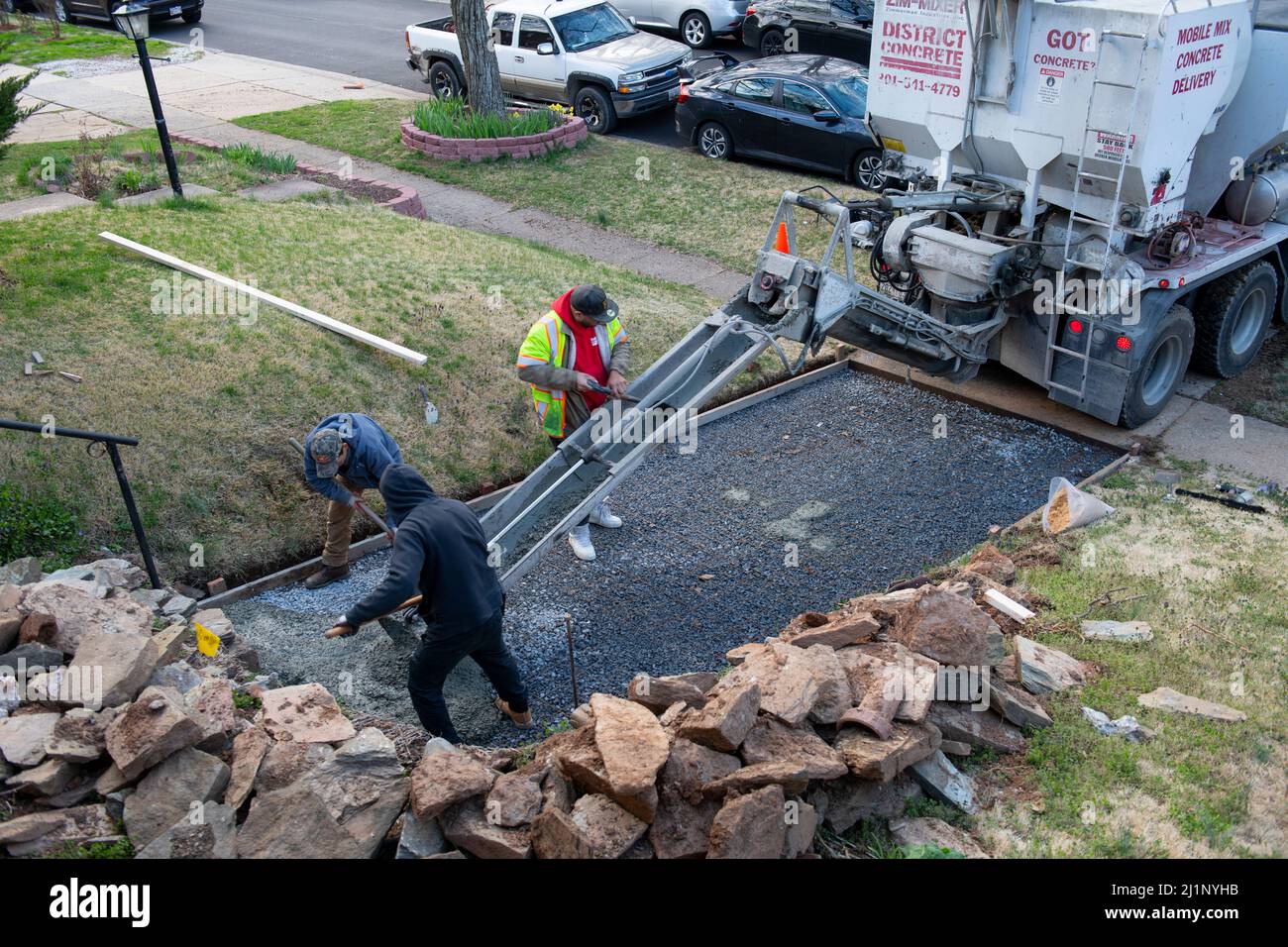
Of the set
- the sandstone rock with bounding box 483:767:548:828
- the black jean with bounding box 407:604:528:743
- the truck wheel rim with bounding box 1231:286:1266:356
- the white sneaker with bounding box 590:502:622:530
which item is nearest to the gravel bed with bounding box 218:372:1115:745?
the white sneaker with bounding box 590:502:622:530

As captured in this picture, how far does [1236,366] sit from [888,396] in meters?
3.14

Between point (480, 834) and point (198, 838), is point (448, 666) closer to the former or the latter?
point (480, 834)

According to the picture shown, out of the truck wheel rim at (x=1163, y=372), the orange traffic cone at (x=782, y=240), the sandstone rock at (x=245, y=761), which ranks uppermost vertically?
the orange traffic cone at (x=782, y=240)

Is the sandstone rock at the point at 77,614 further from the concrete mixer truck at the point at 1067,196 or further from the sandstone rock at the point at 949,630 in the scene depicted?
the concrete mixer truck at the point at 1067,196

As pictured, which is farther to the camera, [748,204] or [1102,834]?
[748,204]

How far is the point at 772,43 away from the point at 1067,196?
1169cm

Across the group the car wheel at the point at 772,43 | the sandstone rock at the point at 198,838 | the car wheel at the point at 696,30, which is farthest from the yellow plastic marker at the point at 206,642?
the car wheel at the point at 696,30

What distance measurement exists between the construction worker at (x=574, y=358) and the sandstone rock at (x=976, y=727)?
97.5 inches

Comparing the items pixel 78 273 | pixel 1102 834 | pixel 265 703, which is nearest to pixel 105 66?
pixel 78 273

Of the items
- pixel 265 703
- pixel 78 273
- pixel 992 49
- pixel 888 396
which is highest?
pixel 992 49

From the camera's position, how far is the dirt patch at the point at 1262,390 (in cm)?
930

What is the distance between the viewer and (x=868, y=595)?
6797 mm
